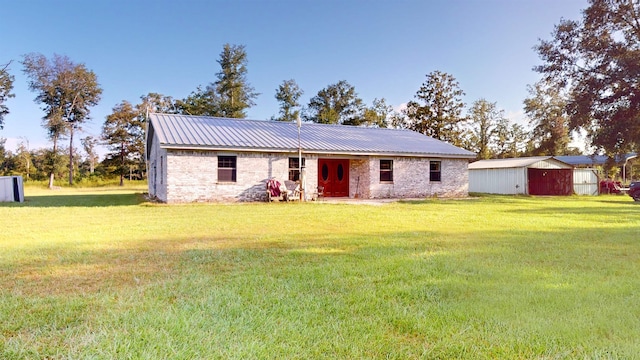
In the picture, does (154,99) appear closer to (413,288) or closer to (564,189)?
(564,189)

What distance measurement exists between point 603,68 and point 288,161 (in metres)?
17.0

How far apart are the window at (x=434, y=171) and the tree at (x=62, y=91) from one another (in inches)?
1415

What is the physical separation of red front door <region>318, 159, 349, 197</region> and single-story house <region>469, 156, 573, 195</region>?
12717 millimetres

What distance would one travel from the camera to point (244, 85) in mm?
40125

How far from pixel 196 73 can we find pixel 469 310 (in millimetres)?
40065

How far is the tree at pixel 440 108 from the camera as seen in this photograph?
123ft

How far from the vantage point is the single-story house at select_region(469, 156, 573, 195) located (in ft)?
78.9

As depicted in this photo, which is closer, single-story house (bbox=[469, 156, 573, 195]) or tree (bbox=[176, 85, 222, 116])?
single-story house (bbox=[469, 156, 573, 195])

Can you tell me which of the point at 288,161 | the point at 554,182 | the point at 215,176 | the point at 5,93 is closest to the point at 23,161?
the point at 5,93

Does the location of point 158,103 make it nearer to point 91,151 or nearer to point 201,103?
point 201,103

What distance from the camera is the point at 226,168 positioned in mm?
15594

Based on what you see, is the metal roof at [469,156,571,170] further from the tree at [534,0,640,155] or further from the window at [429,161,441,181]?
the window at [429,161,441,181]

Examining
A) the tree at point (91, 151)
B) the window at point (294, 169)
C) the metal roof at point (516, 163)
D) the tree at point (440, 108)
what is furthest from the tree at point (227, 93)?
the metal roof at point (516, 163)

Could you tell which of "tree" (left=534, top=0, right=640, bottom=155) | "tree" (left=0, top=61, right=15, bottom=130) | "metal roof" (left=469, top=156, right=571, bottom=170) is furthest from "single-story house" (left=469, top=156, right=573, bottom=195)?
"tree" (left=0, top=61, right=15, bottom=130)
